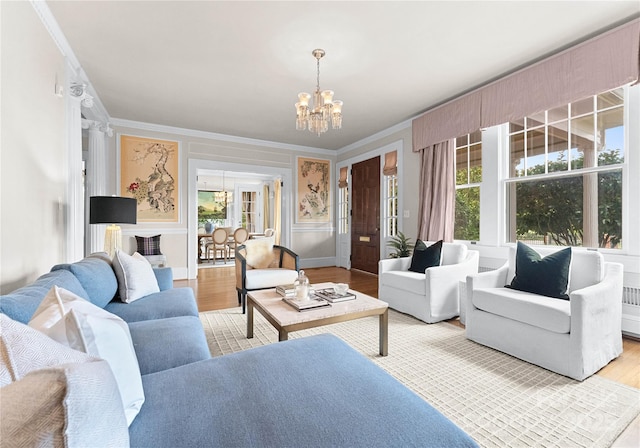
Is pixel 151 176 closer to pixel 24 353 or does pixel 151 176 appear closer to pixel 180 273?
pixel 180 273

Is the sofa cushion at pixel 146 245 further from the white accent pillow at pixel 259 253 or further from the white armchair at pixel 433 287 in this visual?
the white armchair at pixel 433 287

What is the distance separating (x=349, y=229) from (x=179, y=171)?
3578 mm

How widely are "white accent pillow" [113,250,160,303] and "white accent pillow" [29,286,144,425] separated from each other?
1.35m

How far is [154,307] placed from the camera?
7.03 ft

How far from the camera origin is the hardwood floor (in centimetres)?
210

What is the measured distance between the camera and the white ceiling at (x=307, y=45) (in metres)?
2.38

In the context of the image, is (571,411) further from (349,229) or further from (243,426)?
(349,229)

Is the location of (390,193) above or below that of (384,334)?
above

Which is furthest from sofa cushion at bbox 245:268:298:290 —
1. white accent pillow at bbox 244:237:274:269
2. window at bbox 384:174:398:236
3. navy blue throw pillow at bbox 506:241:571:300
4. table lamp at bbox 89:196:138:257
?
window at bbox 384:174:398:236

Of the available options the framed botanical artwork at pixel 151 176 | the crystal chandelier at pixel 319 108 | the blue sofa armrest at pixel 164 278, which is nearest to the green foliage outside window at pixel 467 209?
the crystal chandelier at pixel 319 108

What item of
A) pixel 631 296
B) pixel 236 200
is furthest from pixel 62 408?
pixel 236 200

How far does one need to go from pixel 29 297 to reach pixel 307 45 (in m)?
2.78

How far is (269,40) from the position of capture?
2.77m

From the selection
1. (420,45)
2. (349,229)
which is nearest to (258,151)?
(349,229)
